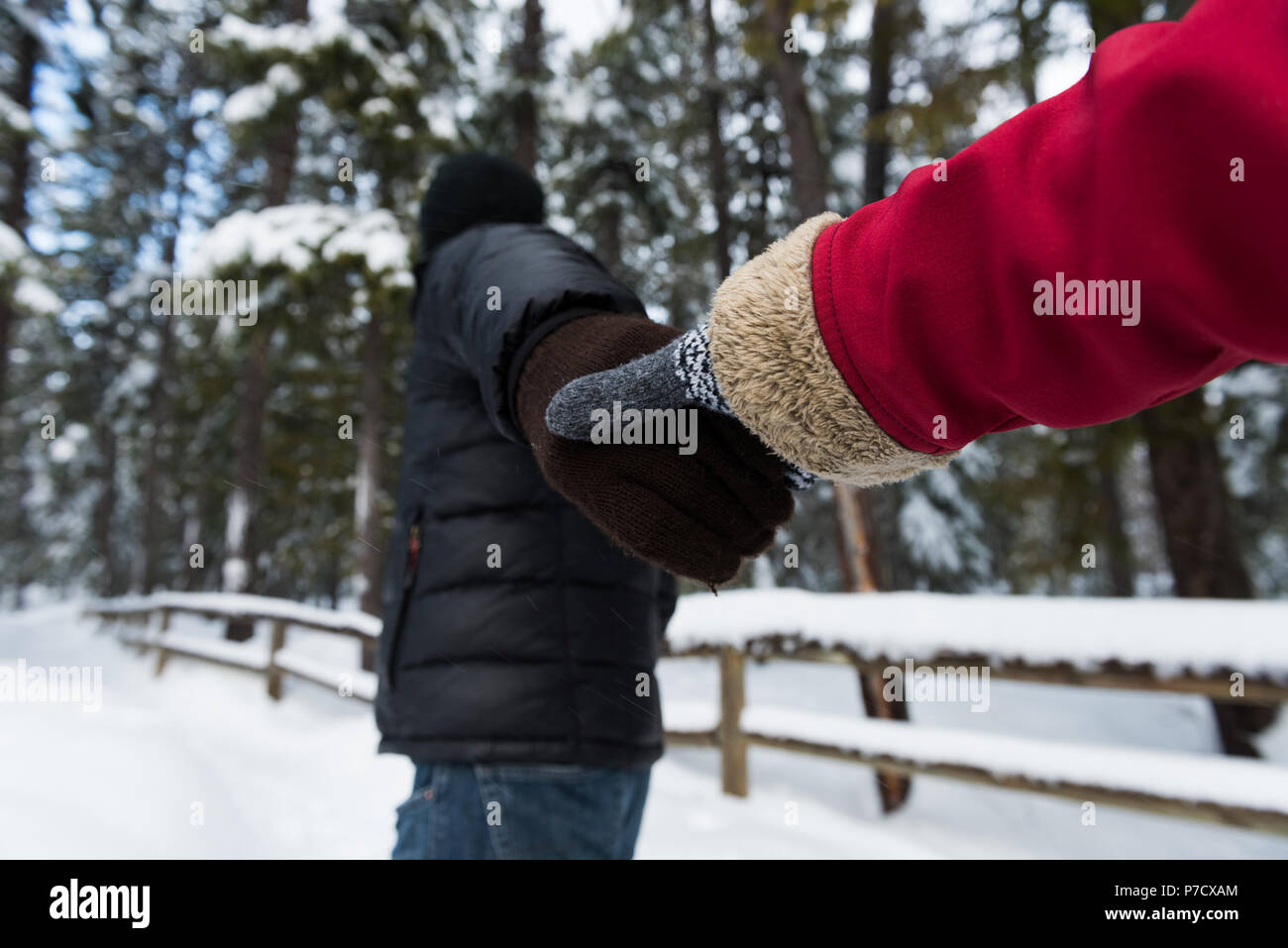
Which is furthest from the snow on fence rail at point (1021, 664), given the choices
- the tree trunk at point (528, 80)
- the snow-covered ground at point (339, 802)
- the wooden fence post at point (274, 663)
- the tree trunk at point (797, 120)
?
the tree trunk at point (528, 80)

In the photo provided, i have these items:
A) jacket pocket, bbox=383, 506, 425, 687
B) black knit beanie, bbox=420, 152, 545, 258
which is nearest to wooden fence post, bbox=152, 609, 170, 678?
jacket pocket, bbox=383, 506, 425, 687

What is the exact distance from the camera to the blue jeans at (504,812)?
1.52 m

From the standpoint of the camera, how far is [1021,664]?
3.95 meters

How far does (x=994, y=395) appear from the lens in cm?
79

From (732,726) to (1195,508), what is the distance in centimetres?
535

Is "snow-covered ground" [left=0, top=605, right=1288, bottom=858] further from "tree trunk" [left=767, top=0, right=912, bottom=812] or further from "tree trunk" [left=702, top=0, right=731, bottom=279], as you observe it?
"tree trunk" [left=702, top=0, right=731, bottom=279]

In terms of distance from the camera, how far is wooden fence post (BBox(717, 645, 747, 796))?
16.8 ft

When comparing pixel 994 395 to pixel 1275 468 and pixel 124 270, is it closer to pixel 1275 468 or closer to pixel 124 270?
pixel 1275 468

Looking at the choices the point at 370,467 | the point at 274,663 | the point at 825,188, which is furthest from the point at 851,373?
the point at 370,467

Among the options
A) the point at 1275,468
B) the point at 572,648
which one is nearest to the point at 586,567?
the point at 572,648

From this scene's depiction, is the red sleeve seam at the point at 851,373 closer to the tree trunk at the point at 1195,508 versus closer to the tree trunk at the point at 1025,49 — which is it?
the tree trunk at the point at 1025,49

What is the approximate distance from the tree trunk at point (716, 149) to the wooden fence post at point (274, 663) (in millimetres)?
7286

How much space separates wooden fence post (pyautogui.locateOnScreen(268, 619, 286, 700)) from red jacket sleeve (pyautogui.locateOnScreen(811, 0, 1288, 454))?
8.87 metres

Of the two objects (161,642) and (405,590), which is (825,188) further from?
(161,642)
